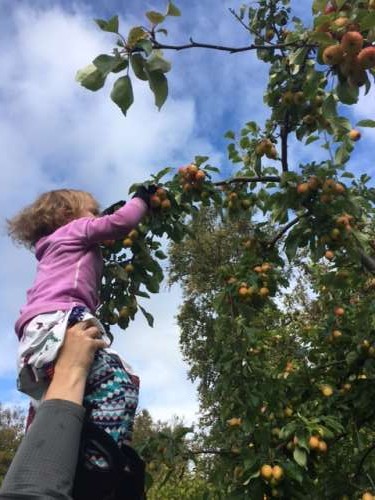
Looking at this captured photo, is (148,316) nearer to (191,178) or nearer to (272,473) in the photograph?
(191,178)

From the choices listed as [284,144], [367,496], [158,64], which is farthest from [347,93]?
[367,496]

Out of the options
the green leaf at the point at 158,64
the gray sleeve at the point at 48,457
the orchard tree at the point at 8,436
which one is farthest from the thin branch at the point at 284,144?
the orchard tree at the point at 8,436

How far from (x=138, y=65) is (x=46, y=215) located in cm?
88

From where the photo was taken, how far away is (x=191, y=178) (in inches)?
136

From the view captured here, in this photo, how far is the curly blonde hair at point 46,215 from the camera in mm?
2375

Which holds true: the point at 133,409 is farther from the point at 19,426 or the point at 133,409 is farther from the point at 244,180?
the point at 19,426

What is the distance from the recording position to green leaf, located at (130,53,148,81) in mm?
1765

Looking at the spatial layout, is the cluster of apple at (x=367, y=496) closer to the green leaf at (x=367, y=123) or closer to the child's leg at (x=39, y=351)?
the green leaf at (x=367, y=123)

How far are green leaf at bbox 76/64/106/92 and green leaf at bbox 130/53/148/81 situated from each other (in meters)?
0.12

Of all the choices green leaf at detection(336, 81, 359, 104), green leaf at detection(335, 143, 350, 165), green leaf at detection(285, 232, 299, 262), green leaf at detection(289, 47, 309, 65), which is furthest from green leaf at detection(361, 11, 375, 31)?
green leaf at detection(285, 232, 299, 262)

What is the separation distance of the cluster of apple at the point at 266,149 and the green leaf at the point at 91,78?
215 centimetres

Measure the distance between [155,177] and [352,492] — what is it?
2268 millimetres

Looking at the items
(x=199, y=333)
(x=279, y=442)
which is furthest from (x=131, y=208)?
(x=199, y=333)

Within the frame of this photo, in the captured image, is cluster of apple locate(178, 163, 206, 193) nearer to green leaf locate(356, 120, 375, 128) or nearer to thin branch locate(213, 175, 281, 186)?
thin branch locate(213, 175, 281, 186)
